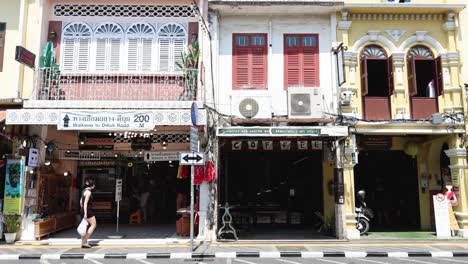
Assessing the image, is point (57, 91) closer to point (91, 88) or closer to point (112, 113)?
point (91, 88)


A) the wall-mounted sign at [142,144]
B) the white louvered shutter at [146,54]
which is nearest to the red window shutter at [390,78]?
the white louvered shutter at [146,54]

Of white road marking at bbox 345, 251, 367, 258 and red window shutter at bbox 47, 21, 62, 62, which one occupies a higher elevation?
red window shutter at bbox 47, 21, 62, 62

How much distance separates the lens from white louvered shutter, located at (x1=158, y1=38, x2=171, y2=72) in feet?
43.2

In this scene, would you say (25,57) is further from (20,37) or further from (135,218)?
(135,218)

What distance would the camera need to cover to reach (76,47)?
43.2 feet

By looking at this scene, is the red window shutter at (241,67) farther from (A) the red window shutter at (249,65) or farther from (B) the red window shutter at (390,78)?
(B) the red window shutter at (390,78)

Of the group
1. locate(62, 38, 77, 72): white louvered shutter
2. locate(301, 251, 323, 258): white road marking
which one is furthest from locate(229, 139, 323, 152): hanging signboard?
locate(62, 38, 77, 72): white louvered shutter

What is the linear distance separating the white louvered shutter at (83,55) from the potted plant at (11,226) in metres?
4.68

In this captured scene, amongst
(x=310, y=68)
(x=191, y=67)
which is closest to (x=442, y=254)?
(x=310, y=68)

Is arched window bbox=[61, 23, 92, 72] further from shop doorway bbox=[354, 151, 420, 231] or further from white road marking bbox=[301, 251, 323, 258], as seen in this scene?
shop doorway bbox=[354, 151, 420, 231]

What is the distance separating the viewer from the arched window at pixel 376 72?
511 inches

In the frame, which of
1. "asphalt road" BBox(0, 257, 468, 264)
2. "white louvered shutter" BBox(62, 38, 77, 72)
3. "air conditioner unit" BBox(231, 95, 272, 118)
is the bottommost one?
"asphalt road" BBox(0, 257, 468, 264)

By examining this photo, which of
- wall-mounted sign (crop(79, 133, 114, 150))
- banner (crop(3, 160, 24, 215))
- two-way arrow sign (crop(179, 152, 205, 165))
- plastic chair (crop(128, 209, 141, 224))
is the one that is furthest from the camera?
plastic chair (crop(128, 209, 141, 224))

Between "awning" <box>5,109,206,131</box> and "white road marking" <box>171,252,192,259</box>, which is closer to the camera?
"white road marking" <box>171,252,192,259</box>
